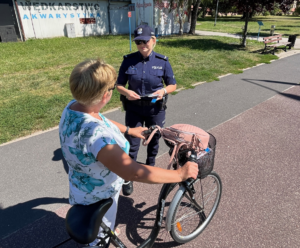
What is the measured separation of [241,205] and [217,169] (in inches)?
31.1

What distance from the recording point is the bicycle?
1555 millimetres

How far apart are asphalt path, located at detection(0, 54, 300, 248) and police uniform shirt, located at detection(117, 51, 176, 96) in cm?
141

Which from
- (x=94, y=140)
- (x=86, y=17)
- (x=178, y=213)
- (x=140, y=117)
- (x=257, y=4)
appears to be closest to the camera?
(x=94, y=140)

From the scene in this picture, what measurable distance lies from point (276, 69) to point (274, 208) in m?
8.29

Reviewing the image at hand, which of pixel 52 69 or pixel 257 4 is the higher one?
pixel 257 4

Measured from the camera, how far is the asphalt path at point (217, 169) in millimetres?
2623

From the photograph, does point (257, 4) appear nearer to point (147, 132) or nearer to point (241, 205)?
point (241, 205)

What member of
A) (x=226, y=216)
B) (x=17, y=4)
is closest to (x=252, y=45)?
(x=226, y=216)

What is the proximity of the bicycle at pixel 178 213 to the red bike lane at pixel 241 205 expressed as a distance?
16 centimetres

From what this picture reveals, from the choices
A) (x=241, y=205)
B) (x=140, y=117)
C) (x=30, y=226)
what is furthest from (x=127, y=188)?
(x=241, y=205)

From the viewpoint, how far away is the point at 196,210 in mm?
2557

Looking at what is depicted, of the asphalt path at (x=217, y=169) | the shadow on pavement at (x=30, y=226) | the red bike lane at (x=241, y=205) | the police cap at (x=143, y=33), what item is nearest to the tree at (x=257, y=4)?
the asphalt path at (x=217, y=169)

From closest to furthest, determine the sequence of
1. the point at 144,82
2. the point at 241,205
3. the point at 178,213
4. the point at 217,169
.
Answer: the point at 178,213 < the point at 144,82 < the point at 241,205 < the point at 217,169

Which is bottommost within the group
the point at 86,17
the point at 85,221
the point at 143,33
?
the point at 85,221
